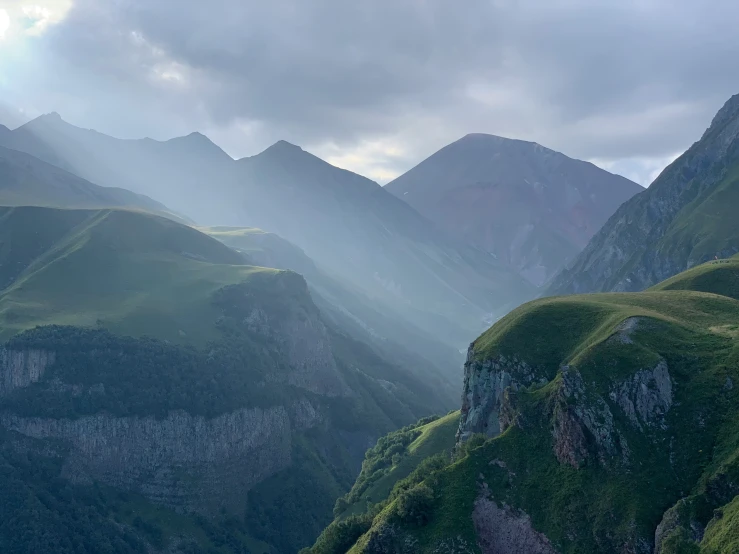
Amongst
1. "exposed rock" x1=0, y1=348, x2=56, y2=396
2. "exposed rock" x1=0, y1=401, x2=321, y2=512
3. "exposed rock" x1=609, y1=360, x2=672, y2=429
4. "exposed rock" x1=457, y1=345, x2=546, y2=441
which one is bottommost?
"exposed rock" x1=0, y1=401, x2=321, y2=512

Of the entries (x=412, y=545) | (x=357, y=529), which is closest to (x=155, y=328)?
(x=357, y=529)

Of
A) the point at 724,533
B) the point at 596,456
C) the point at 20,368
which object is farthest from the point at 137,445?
the point at 724,533

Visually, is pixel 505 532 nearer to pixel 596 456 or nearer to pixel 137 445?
pixel 596 456

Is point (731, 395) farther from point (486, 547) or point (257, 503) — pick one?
point (257, 503)

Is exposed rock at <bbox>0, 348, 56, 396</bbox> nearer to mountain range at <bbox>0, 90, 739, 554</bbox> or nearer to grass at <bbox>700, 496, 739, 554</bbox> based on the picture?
mountain range at <bbox>0, 90, 739, 554</bbox>

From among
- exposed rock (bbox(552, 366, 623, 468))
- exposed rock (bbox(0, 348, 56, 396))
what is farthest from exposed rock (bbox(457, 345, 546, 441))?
exposed rock (bbox(0, 348, 56, 396))

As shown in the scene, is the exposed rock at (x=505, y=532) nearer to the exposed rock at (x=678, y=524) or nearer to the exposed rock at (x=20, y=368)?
the exposed rock at (x=678, y=524)
